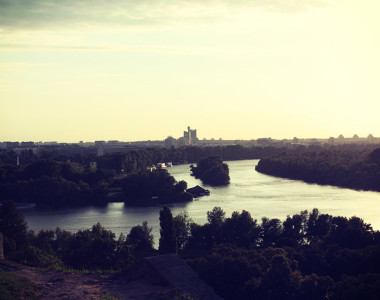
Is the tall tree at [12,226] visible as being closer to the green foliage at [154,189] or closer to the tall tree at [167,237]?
the tall tree at [167,237]

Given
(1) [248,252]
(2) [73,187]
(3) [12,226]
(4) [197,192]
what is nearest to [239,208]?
(4) [197,192]

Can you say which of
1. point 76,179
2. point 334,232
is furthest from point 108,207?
point 334,232

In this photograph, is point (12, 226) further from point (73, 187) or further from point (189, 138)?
point (189, 138)

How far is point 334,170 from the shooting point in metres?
21.8

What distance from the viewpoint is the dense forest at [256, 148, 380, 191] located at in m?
19.9

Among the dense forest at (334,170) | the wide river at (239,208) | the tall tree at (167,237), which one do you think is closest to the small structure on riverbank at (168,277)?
the tall tree at (167,237)

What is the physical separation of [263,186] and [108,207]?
6.35 metres

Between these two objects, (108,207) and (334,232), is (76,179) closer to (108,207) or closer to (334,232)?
(108,207)

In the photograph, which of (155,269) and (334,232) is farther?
(334,232)

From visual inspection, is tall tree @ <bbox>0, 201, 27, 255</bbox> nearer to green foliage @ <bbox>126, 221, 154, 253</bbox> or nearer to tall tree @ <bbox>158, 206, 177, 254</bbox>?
green foliage @ <bbox>126, 221, 154, 253</bbox>

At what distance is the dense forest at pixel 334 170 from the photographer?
19.9m

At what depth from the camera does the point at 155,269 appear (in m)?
4.76

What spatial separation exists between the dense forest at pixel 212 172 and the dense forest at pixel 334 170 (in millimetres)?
3276

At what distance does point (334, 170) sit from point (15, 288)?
1924 centimetres
